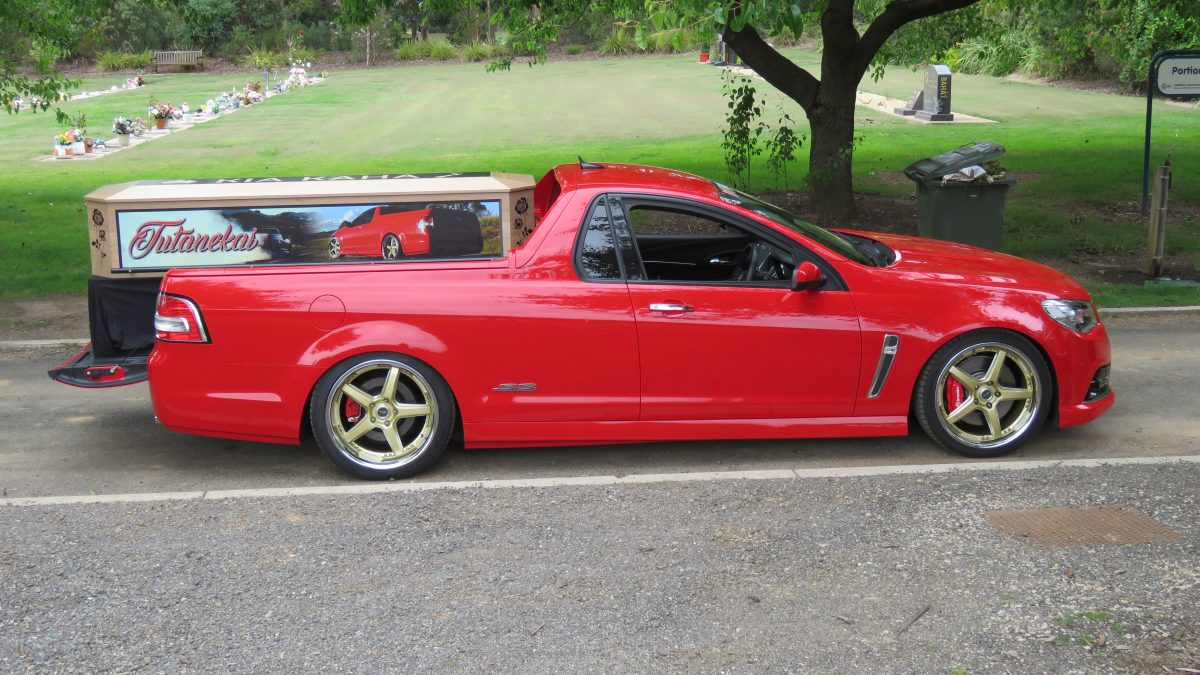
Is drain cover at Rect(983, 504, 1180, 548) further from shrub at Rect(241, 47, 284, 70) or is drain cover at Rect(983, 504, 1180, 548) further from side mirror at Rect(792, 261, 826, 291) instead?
shrub at Rect(241, 47, 284, 70)

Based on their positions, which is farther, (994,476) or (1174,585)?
(994,476)

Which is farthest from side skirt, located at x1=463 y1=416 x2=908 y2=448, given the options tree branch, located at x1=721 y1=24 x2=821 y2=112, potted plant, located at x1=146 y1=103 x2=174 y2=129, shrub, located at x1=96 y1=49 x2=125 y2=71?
shrub, located at x1=96 y1=49 x2=125 y2=71

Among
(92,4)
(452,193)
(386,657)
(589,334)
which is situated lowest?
(386,657)

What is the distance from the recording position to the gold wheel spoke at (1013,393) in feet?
19.8

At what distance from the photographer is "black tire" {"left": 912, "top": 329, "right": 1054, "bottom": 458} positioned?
596cm

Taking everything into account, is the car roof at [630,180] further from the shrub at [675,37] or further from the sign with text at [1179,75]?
the sign with text at [1179,75]

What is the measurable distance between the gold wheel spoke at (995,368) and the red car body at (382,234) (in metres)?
3.10

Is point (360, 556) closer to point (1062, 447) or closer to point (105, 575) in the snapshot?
point (105, 575)

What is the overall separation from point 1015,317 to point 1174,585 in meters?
1.76

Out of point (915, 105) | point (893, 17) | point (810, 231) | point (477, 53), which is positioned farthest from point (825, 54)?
point (477, 53)

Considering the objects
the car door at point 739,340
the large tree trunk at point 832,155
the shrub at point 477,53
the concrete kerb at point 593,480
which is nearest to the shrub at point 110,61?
the shrub at point 477,53

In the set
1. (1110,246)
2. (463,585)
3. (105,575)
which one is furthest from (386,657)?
(1110,246)

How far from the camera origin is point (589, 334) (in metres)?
5.85

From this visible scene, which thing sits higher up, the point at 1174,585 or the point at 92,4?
the point at 92,4
